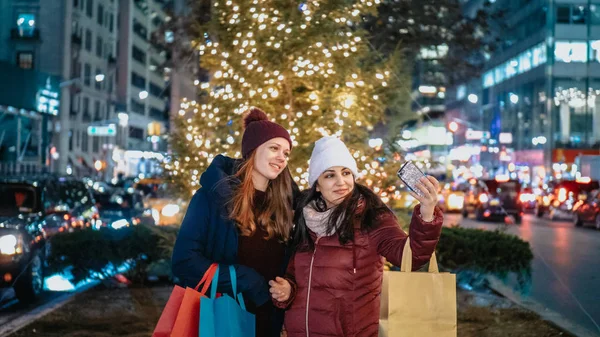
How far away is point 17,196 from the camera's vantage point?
13.5m

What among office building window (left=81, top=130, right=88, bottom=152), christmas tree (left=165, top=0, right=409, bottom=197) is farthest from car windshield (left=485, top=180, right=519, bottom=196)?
office building window (left=81, top=130, right=88, bottom=152)

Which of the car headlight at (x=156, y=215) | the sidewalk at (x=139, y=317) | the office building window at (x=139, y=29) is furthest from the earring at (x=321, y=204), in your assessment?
the office building window at (x=139, y=29)

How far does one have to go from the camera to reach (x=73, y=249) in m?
11.8

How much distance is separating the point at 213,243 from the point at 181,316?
18.2 inches

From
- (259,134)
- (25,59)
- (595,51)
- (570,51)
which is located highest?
(570,51)

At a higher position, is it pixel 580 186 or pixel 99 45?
pixel 99 45

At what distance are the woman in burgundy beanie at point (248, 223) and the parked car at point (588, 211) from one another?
2928 cm

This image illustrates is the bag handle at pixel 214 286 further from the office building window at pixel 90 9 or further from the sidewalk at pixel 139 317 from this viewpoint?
the office building window at pixel 90 9

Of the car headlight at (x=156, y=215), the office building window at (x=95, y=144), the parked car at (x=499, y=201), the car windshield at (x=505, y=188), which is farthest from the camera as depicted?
the office building window at (x=95, y=144)

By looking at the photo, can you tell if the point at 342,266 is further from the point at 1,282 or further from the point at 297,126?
the point at 1,282

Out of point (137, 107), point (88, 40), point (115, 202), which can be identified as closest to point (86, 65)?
point (88, 40)

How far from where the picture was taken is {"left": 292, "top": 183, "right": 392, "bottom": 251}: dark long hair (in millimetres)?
4148

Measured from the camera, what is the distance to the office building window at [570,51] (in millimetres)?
55356

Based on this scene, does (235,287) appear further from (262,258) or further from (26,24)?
(26,24)
